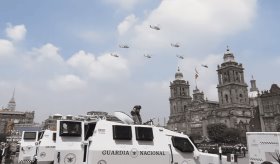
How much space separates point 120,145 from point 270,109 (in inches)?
3405

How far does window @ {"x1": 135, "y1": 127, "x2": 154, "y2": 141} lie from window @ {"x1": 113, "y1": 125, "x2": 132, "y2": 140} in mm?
341

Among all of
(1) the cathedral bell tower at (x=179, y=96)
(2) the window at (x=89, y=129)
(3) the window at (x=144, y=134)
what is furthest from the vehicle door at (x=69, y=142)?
(1) the cathedral bell tower at (x=179, y=96)

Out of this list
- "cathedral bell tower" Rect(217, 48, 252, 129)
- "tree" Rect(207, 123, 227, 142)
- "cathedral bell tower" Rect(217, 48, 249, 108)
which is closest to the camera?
"tree" Rect(207, 123, 227, 142)

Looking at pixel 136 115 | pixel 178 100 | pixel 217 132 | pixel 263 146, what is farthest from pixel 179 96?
pixel 136 115

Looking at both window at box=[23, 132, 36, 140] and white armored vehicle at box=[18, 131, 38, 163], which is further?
window at box=[23, 132, 36, 140]

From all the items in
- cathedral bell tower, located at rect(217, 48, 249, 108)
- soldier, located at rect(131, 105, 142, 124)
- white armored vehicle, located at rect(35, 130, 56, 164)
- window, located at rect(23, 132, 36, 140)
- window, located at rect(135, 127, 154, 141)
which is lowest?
white armored vehicle, located at rect(35, 130, 56, 164)

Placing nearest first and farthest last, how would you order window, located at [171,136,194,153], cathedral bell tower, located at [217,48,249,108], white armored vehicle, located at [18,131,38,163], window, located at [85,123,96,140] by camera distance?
1. window, located at [85,123,96,140]
2. window, located at [171,136,194,153]
3. white armored vehicle, located at [18,131,38,163]
4. cathedral bell tower, located at [217,48,249,108]

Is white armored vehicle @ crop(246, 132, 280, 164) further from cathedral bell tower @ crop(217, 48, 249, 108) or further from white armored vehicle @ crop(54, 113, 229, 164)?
cathedral bell tower @ crop(217, 48, 249, 108)

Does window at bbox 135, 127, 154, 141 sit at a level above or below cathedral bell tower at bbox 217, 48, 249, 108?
below

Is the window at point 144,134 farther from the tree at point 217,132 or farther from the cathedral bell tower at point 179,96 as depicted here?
the cathedral bell tower at point 179,96

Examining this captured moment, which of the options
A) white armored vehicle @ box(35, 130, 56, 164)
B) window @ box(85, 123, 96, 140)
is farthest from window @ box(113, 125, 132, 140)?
white armored vehicle @ box(35, 130, 56, 164)

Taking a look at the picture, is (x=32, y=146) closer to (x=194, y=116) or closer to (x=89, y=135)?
(x=89, y=135)

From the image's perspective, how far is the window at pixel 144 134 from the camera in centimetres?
1021

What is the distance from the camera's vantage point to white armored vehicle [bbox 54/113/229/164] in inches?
373
